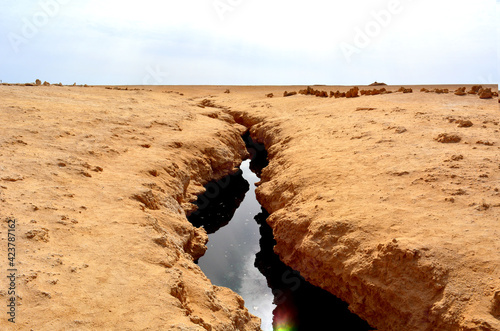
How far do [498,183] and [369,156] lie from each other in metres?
2.07

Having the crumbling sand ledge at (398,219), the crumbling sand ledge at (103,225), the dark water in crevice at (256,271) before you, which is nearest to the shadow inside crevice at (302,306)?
the dark water in crevice at (256,271)

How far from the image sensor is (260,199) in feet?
24.9

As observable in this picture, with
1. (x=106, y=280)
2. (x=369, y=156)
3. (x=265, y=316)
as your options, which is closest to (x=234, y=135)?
(x=369, y=156)

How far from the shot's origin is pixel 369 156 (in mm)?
6977

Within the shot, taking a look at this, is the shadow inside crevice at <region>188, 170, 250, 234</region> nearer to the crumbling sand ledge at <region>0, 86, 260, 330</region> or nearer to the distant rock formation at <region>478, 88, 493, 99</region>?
the crumbling sand ledge at <region>0, 86, 260, 330</region>

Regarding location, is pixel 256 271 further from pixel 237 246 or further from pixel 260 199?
pixel 260 199

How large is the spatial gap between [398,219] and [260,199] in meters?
3.16

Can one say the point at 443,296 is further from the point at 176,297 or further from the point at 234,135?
the point at 234,135

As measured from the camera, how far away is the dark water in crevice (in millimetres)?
5305

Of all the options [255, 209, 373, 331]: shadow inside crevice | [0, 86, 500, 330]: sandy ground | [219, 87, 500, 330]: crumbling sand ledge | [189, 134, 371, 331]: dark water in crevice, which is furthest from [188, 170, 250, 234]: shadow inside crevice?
[255, 209, 373, 331]: shadow inside crevice

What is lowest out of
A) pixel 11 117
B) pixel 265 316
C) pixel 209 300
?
pixel 265 316

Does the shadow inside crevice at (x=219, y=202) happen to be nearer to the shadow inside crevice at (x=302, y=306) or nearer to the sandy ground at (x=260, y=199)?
the sandy ground at (x=260, y=199)

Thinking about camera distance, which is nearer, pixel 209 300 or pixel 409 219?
pixel 209 300

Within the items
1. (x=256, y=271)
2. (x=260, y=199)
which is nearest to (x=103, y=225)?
(x=256, y=271)
